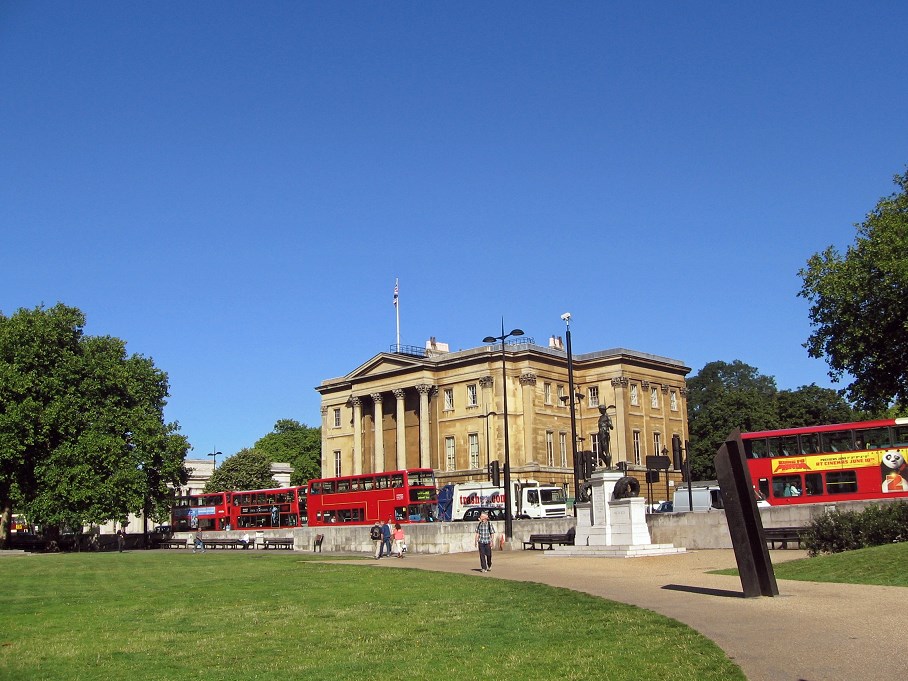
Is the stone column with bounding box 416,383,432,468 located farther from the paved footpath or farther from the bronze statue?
the paved footpath

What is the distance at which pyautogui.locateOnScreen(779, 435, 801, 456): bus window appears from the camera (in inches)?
1654

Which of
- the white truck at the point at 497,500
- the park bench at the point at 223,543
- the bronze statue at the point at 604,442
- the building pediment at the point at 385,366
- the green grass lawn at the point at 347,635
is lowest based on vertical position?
the park bench at the point at 223,543

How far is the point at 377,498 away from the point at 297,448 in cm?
7224

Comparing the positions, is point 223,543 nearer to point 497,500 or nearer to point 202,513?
point 202,513

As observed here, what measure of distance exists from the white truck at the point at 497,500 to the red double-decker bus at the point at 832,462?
19.0 m

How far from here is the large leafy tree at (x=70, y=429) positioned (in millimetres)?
55656

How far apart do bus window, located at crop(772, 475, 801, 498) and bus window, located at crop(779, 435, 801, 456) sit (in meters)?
1.07

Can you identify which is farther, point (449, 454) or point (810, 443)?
point (449, 454)

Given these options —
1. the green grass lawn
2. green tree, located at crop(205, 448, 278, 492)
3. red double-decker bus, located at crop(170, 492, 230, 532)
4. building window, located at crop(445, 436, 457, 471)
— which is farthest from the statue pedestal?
green tree, located at crop(205, 448, 278, 492)

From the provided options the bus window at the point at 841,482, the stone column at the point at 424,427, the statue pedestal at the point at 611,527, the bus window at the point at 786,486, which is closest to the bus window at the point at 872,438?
the bus window at the point at 841,482

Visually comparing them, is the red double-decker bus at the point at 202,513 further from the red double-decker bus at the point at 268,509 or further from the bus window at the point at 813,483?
the bus window at the point at 813,483

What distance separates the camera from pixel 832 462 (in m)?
40.9

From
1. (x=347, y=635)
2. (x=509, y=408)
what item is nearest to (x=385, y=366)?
(x=509, y=408)

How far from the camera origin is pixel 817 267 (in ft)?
149
